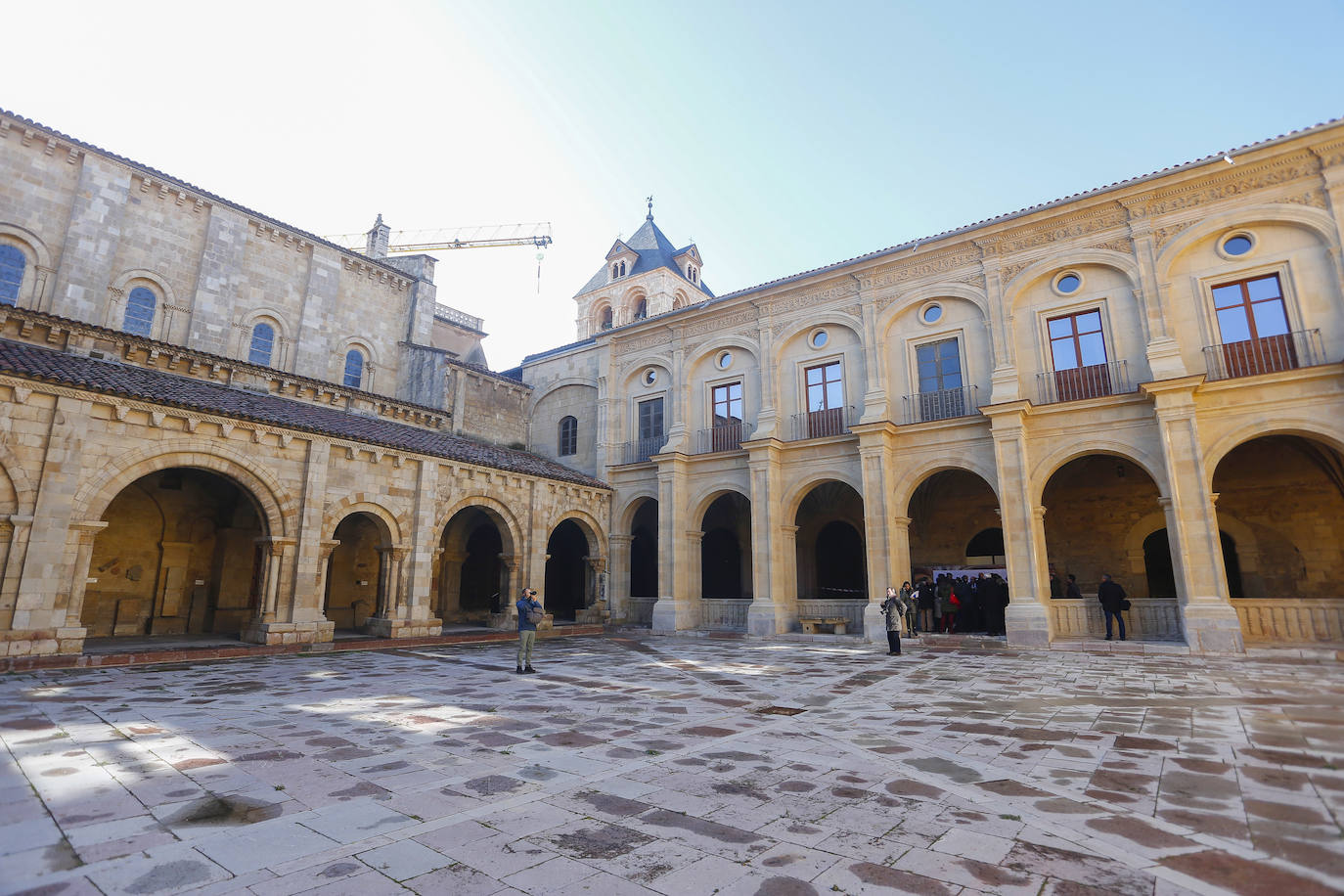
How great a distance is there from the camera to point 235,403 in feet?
47.2

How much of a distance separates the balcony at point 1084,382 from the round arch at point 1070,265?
2.04 m

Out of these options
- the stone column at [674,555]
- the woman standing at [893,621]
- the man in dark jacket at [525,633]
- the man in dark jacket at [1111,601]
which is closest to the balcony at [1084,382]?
the man in dark jacket at [1111,601]

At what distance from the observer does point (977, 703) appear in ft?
27.4

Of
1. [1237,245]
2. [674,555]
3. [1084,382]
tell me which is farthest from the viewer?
[674,555]

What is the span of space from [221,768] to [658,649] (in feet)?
36.9

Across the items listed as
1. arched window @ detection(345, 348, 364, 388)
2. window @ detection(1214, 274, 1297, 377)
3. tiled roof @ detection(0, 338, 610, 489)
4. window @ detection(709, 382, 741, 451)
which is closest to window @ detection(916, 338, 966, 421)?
window @ detection(1214, 274, 1297, 377)

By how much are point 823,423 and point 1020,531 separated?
6160 mm

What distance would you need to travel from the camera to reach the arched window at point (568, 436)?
26078mm

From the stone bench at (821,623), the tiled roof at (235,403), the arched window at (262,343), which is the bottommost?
the stone bench at (821,623)

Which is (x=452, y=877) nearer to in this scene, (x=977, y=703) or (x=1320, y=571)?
(x=977, y=703)

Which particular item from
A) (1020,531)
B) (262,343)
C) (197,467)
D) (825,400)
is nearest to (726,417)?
(825,400)

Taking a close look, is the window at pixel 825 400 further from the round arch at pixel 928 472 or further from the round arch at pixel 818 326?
the round arch at pixel 928 472

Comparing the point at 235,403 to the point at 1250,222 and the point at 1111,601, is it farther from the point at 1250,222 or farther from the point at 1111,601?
the point at 1250,222

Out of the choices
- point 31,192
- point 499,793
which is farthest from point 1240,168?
point 31,192
